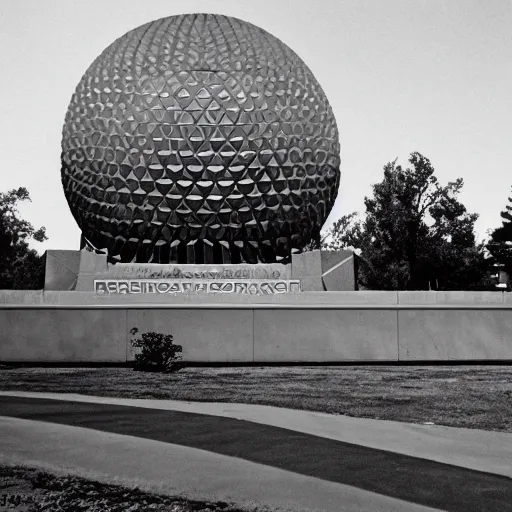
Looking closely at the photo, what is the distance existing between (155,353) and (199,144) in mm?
8494

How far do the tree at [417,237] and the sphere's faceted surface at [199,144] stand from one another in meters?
22.8

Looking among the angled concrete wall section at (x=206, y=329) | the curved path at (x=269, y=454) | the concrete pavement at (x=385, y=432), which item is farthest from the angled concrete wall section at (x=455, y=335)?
the curved path at (x=269, y=454)

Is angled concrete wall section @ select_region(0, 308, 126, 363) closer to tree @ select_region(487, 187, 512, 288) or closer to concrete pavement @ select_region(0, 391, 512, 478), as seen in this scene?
concrete pavement @ select_region(0, 391, 512, 478)

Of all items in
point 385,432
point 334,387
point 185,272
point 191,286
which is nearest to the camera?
point 385,432

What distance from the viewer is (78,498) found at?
645 centimetres

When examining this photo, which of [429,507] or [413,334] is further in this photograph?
[413,334]

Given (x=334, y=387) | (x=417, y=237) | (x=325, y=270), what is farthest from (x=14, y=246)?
(x=334, y=387)

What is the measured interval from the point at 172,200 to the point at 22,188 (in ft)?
97.3

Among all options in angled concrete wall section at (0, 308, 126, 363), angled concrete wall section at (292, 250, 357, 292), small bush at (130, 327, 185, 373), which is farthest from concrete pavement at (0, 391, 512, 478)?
angled concrete wall section at (292, 250, 357, 292)

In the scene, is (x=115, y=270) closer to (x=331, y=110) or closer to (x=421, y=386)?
(x=331, y=110)

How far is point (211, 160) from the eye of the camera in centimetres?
2416

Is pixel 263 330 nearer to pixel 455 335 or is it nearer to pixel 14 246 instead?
pixel 455 335

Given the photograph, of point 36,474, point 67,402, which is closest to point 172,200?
point 67,402

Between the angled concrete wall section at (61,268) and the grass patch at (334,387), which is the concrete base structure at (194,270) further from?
the grass patch at (334,387)
